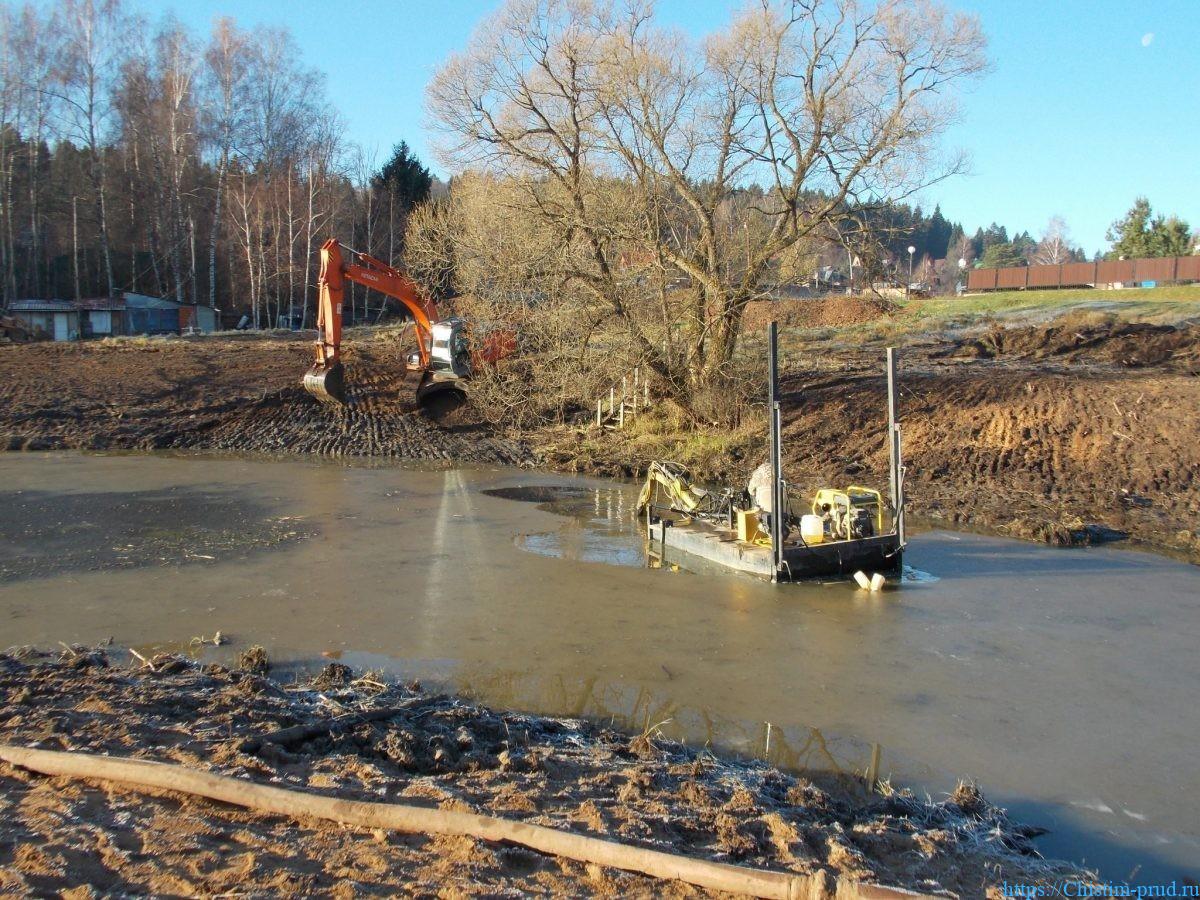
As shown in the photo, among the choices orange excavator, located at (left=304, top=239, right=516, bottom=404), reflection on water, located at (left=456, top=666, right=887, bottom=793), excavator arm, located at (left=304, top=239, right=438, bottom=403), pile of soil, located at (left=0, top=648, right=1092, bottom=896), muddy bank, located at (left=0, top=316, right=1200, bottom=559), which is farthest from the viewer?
orange excavator, located at (left=304, top=239, right=516, bottom=404)

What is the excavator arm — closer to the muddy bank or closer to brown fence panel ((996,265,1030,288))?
the muddy bank

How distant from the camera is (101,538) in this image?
1350 centimetres

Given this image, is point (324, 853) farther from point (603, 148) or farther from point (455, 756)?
point (603, 148)

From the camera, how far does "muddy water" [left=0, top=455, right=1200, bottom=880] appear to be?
7.04 meters

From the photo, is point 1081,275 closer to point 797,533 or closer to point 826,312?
point 826,312

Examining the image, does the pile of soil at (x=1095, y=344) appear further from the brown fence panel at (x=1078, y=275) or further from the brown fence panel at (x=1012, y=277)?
the brown fence panel at (x=1012, y=277)

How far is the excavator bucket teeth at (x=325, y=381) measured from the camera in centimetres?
2384

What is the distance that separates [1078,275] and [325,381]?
42920mm

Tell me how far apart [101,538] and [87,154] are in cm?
4674

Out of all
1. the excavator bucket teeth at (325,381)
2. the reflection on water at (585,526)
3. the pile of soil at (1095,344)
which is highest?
the pile of soil at (1095,344)

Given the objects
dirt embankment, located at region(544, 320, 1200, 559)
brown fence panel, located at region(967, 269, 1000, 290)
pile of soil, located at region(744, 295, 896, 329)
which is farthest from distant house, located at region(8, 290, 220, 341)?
brown fence panel, located at region(967, 269, 1000, 290)

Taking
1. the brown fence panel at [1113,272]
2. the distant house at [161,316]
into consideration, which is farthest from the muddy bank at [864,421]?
the brown fence panel at [1113,272]

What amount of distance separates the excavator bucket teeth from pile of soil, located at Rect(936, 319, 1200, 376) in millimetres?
17355

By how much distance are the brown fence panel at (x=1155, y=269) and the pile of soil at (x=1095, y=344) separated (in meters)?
22.4
